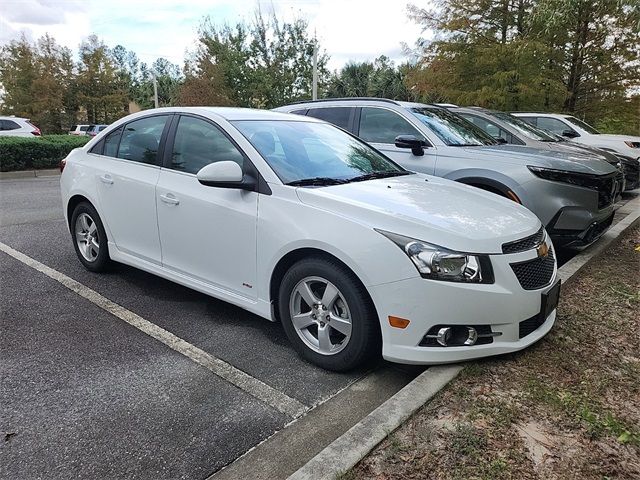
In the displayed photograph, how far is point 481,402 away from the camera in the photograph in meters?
2.58

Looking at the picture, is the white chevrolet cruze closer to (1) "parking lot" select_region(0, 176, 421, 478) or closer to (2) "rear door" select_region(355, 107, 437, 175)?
(1) "parking lot" select_region(0, 176, 421, 478)

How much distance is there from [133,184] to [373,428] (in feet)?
9.56

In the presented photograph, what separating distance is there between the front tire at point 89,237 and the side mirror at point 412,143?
3153 millimetres

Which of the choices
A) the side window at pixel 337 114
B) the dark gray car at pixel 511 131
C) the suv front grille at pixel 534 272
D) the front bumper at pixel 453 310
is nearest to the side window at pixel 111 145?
the side window at pixel 337 114

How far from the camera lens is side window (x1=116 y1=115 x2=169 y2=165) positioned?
420 cm

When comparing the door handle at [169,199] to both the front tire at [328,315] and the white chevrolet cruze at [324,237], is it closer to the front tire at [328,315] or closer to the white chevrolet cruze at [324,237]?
the white chevrolet cruze at [324,237]

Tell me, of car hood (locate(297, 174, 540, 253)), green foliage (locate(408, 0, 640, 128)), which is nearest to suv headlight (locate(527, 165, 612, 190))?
car hood (locate(297, 174, 540, 253))

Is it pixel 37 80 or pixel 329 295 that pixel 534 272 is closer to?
pixel 329 295

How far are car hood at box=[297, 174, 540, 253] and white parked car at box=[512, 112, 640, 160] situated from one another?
8.13 m

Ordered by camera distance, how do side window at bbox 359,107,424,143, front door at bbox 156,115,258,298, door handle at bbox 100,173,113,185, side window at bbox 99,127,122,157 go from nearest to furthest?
1. front door at bbox 156,115,258,298
2. door handle at bbox 100,173,113,185
3. side window at bbox 99,127,122,157
4. side window at bbox 359,107,424,143

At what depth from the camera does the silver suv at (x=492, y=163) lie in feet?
16.0

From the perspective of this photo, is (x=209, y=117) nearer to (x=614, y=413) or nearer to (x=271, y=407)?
(x=271, y=407)

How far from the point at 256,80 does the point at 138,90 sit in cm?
4393

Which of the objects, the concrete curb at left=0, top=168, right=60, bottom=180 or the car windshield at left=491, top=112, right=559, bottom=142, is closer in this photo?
the car windshield at left=491, top=112, right=559, bottom=142
